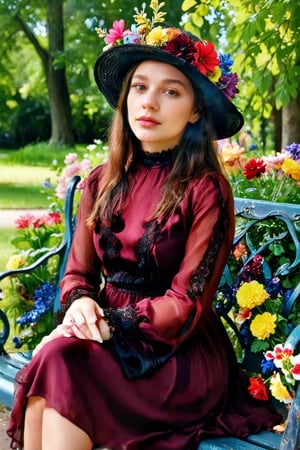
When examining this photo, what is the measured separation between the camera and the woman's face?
277 cm

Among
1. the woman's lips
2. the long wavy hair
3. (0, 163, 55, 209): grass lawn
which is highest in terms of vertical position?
the woman's lips

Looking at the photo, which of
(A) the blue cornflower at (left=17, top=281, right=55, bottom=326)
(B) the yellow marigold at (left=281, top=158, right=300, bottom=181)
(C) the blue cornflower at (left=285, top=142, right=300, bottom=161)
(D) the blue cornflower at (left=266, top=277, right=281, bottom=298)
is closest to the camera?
(D) the blue cornflower at (left=266, top=277, right=281, bottom=298)

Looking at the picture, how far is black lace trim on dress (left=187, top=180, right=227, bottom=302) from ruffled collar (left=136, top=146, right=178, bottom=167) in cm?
27

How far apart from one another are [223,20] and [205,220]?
14.2ft

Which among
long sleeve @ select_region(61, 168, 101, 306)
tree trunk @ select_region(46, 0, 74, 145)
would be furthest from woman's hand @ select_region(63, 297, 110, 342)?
tree trunk @ select_region(46, 0, 74, 145)

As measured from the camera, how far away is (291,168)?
11.7 ft

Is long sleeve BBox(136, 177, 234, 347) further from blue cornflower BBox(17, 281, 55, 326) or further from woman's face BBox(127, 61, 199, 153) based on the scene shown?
blue cornflower BBox(17, 281, 55, 326)

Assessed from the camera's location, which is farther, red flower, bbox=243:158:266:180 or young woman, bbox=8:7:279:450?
red flower, bbox=243:158:266:180

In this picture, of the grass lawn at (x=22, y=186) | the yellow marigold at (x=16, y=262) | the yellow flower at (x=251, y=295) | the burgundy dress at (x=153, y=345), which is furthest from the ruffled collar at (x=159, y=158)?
the grass lawn at (x=22, y=186)

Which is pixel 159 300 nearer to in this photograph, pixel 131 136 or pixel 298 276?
pixel 131 136

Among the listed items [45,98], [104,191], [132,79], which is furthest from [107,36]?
[45,98]

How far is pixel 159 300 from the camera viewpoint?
8.71 ft

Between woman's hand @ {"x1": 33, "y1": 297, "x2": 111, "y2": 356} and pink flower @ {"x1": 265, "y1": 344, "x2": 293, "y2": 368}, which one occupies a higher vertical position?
woman's hand @ {"x1": 33, "y1": 297, "x2": 111, "y2": 356}

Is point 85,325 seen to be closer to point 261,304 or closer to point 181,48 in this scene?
point 261,304
